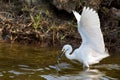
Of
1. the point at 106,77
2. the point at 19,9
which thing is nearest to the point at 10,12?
the point at 19,9

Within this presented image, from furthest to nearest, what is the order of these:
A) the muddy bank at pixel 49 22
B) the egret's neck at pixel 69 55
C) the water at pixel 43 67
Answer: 1. the muddy bank at pixel 49 22
2. the egret's neck at pixel 69 55
3. the water at pixel 43 67

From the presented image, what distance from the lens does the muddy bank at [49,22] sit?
38.8 feet

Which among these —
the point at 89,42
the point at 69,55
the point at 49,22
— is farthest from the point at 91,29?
the point at 49,22

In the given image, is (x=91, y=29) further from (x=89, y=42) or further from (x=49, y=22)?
(x=49, y=22)

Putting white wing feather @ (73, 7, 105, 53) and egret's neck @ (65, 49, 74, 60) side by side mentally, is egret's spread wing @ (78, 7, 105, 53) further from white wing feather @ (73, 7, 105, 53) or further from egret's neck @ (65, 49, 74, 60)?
egret's neck @ (65, 49, 74, 60)

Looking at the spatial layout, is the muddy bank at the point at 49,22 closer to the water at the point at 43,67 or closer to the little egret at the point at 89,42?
the water at the point at 43,67

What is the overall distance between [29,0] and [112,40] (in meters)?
2.96

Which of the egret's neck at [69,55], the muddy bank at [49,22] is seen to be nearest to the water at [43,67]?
the egret's neck at [69,55]

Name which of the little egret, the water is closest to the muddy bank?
the water

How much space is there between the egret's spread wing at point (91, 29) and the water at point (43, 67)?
0.58 meters

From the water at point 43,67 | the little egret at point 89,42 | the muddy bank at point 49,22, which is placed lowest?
the water at point 43,67

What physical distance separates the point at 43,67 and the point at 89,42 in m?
1.16

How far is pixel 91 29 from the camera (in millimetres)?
9109

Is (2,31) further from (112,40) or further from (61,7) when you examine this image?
(112,40)
